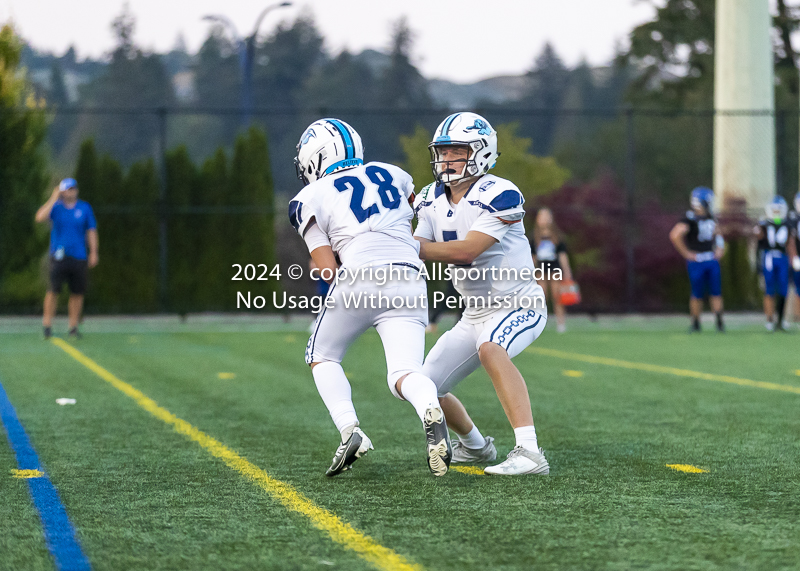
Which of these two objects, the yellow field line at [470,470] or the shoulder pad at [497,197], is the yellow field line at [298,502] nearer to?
the yellow field line at [470,470]

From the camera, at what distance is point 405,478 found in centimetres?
511

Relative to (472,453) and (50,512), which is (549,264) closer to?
(472,453)

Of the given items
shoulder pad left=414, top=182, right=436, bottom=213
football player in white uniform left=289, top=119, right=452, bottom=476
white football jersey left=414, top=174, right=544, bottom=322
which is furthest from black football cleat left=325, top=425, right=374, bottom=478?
shoulder pad left=414, top=182, right=436, bottom=213

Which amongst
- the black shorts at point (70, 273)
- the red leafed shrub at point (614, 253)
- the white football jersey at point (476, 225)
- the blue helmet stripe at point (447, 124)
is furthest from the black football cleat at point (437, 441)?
the red leafed shrub at point (614, 253)

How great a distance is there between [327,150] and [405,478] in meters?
1.55

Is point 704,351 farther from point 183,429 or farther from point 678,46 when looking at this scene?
point 678,46

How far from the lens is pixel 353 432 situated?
4.97 meters

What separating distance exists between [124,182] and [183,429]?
Result: 14978mm

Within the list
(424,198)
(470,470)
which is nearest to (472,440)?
(470,470)

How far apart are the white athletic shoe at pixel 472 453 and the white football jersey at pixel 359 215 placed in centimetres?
106

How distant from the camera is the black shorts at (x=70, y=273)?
1404 cm

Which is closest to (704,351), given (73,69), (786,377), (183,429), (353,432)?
(786,377)

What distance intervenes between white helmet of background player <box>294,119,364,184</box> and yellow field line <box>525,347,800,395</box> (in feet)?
16.1

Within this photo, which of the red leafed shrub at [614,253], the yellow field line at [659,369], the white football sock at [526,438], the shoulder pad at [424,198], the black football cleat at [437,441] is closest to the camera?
the black football cleat at [437,441]
